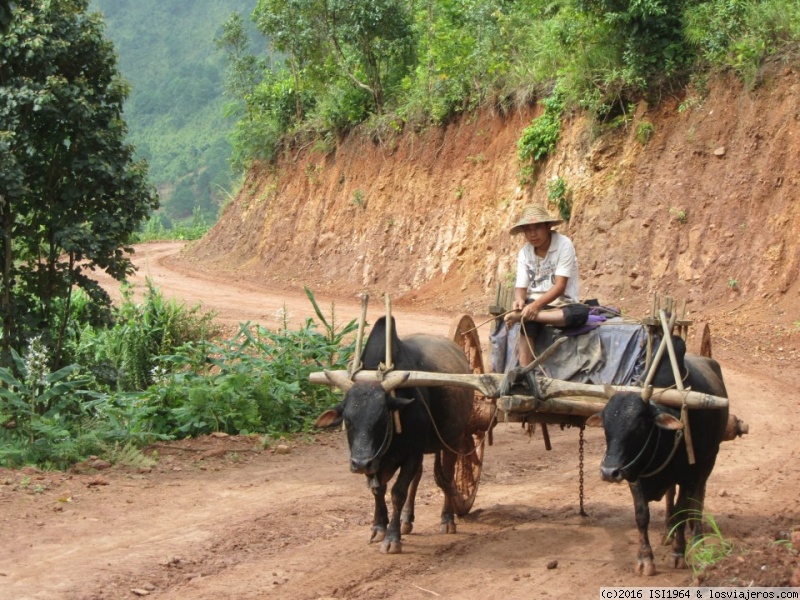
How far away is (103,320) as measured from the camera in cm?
1252

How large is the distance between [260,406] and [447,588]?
5278mm

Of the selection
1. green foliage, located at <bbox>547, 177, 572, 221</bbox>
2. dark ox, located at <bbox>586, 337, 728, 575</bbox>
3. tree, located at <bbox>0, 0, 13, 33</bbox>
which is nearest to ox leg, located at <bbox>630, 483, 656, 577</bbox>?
dark ox, located at <bbox>586, 337, 728, 575</bbox>

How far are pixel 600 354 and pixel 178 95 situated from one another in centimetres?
7472

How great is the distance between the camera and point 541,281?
8164 millimetres

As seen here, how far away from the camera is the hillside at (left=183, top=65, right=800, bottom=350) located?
17.1m

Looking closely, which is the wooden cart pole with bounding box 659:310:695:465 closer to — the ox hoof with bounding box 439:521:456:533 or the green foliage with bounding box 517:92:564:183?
the ox hoof with bounding box 439:521:456:533

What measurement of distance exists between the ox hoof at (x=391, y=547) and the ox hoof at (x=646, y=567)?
1558 millimetres

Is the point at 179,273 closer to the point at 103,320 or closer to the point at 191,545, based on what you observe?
the point at 103,320

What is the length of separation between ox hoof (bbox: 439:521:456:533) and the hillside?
9.15 meters

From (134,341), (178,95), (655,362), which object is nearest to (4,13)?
(655,362)

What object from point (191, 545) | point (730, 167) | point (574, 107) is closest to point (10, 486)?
point (191, 545)

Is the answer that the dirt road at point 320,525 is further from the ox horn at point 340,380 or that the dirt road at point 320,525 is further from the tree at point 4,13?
the tree at point 4,13

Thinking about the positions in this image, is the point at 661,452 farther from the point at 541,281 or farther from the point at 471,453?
the point at 541,281

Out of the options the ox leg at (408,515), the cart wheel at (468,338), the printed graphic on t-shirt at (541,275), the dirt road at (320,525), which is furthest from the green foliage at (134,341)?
the printed graphic on t-shirt at (541,275)
